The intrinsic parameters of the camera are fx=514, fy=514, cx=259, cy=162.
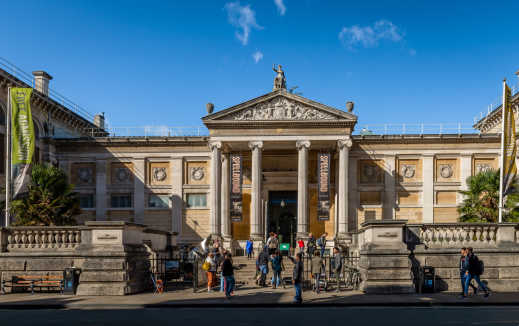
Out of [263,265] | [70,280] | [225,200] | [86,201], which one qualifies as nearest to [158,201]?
[86,201]

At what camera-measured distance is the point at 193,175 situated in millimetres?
43594

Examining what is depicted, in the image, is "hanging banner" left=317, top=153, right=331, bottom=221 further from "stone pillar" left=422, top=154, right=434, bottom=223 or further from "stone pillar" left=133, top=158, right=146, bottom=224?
"stone pillar" left=133, top=158, right=146, bottom=224

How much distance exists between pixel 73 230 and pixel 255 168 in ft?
64.2

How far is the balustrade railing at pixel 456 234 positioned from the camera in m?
20.2

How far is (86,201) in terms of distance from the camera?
43625 mm

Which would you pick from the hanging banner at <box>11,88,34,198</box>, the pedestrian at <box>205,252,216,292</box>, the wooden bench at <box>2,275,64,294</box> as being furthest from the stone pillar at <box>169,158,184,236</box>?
the wooden bench at <box>2,275,64,294</box>

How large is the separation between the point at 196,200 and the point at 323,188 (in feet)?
37.7

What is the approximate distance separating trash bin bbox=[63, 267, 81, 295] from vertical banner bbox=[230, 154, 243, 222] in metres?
19.6

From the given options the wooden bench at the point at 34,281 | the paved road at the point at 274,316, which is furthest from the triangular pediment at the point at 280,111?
the paved road at the point at 274,316

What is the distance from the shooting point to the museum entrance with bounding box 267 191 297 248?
4344cm

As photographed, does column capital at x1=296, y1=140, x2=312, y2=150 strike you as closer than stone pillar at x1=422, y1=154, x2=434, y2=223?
Yes

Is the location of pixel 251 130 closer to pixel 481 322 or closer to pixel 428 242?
pixel 428 242

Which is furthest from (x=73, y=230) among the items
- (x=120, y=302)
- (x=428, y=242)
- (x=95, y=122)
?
(x=95, y=122)

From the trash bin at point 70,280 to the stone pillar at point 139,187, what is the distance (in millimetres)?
24057
